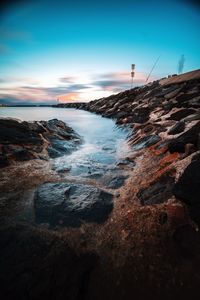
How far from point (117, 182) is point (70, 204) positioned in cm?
185

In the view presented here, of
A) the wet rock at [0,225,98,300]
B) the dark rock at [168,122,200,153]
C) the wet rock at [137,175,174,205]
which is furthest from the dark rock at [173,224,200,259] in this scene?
the dark rock at [168,122,200,153]

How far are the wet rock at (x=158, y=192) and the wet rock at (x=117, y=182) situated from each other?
37.5 inches

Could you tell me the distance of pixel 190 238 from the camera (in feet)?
9.58

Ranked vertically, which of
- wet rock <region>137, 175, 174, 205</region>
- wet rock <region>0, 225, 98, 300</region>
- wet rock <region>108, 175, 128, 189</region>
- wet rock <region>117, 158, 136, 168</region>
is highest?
wet rock <region>137, 175, 174, 205</region>

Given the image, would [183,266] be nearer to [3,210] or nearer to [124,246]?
[124,246]

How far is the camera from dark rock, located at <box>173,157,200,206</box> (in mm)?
3096

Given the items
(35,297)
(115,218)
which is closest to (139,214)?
(115,218)

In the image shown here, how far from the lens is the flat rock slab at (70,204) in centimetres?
383

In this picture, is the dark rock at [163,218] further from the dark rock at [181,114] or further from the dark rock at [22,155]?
the dark rock at [181,114]

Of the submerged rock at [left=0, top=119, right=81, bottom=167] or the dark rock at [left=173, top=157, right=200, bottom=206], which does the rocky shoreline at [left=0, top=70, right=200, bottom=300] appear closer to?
the dark rock at [left=173, top=157, right=200, bottom=206]

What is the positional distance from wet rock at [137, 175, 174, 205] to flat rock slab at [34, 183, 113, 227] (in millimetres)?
842

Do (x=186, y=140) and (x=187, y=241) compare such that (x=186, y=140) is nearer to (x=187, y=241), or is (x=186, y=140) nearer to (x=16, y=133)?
(x=187, y=241)

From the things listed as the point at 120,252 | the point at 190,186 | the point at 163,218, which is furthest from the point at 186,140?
the point at 120,252

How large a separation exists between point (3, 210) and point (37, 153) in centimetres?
421
